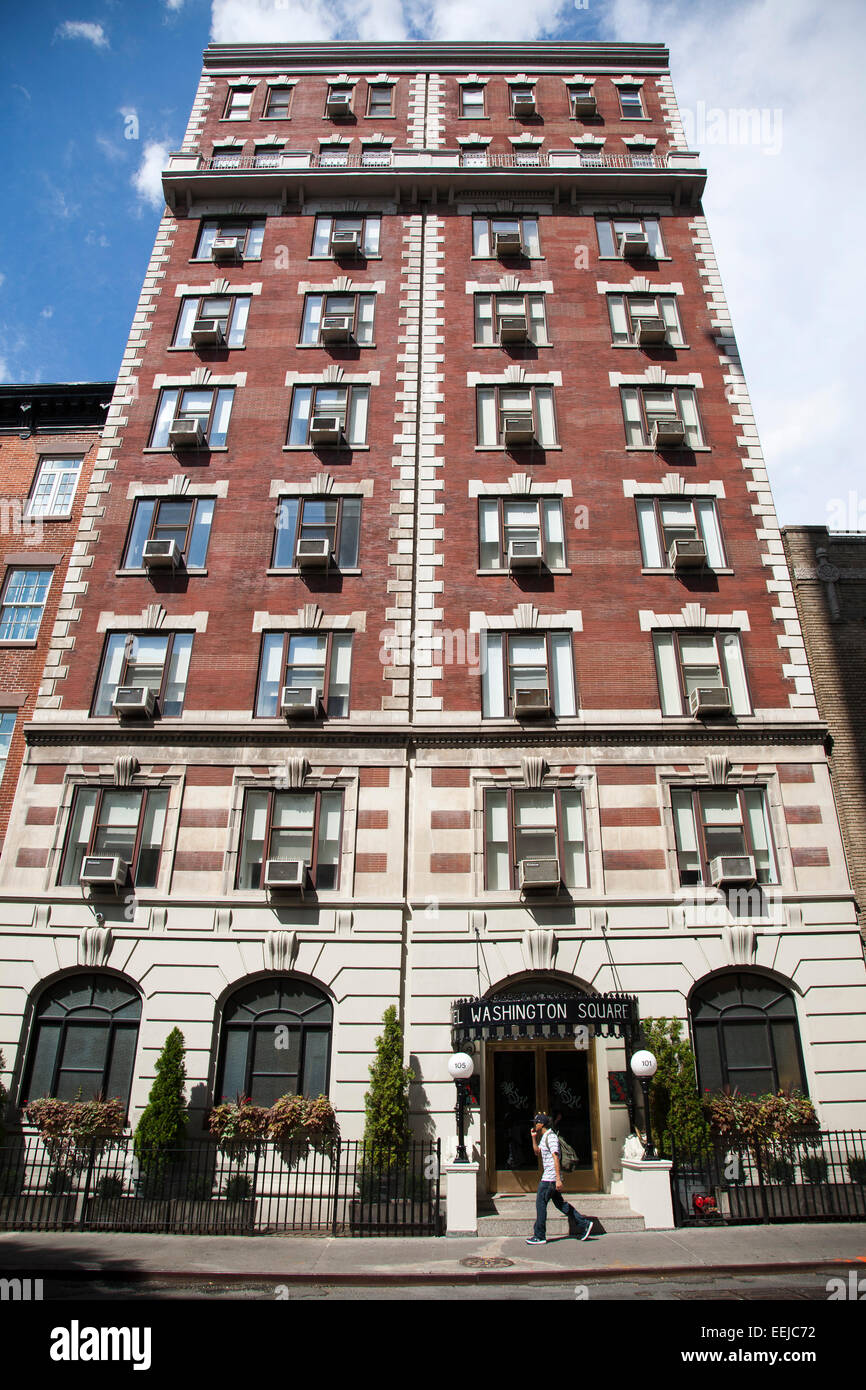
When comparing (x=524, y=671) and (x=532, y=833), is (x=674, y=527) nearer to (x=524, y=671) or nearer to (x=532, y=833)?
(x=524, y=671)

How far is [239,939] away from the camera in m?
19.2

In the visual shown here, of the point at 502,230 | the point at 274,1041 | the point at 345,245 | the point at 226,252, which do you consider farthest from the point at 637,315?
the point at 274,1041

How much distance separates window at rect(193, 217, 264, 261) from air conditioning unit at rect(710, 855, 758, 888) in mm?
24619

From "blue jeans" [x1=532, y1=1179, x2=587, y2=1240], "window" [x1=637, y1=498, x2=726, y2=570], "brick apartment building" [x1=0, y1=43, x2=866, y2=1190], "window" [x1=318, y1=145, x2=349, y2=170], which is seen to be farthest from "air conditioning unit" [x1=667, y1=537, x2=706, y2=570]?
"window" [x1=318, y1=145, x2=349, y2=170]

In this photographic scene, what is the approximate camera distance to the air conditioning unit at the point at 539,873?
19.2 m

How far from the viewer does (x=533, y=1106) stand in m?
18.4

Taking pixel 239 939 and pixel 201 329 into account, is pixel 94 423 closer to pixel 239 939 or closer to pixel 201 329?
pixel 201 329

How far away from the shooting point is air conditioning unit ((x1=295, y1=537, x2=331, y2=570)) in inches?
895

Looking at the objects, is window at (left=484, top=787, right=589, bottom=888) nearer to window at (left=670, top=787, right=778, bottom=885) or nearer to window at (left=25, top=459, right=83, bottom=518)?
window at (left=670, top=787, right=778, bottom=885)

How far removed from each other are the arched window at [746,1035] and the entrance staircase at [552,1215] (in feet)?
10.9

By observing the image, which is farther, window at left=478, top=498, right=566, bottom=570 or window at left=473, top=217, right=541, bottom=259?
window at left=473, top=217, right=541, bottom=259

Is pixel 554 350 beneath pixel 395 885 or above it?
above

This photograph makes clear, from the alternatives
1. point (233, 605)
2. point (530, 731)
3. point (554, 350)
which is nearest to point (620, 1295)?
point (530, 731)

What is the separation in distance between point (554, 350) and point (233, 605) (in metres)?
12.9
